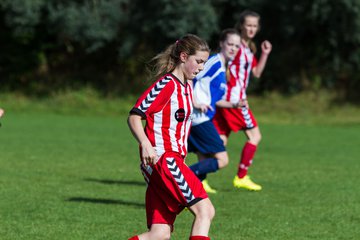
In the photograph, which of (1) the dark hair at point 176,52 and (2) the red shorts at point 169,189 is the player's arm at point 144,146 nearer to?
(2) the red shorts at point 169,189

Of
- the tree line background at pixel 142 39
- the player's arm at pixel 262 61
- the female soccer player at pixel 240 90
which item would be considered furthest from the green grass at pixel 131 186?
the tree line background at pixel 142 39

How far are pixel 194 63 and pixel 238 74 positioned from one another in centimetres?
442

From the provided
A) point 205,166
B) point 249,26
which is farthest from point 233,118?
point 205,166

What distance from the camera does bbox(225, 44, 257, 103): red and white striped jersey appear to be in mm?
9602

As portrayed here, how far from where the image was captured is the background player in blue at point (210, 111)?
28.2 feet

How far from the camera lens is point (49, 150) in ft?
46.3

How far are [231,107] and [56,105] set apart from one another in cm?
1781

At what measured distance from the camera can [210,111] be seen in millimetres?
8672

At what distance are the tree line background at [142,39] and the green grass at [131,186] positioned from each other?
203 inches

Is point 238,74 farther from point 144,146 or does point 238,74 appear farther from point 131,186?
point 144,146

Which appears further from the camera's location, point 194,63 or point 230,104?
point 230,104

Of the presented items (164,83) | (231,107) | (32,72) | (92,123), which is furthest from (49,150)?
(32,72)

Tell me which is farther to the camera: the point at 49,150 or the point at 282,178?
the point at 49,150

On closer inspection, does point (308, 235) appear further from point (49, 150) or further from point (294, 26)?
point (294, 26)
